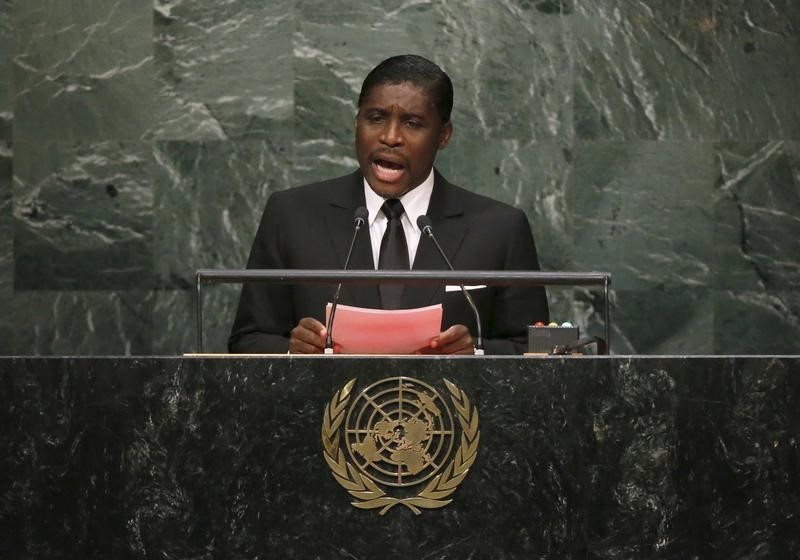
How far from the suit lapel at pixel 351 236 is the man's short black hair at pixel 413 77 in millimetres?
289

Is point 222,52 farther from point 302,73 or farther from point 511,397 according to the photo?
point 511,397

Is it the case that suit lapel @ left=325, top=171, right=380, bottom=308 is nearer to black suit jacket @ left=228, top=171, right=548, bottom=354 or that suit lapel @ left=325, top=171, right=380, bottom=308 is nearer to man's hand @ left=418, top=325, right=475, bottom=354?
black suit jacket @ left=228, top=171, right=548, bottom=354

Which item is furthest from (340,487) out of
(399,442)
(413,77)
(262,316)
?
(413,77)

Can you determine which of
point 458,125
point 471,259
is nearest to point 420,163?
point 471,259

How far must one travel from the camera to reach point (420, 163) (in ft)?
15.0

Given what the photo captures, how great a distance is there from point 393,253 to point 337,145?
174 centimetres

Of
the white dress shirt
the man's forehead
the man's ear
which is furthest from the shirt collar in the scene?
the man's forehead

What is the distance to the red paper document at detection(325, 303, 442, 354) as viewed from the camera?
3555 millimetres

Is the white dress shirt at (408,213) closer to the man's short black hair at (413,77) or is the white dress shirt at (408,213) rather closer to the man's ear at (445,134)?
the man's ear at (445,134)

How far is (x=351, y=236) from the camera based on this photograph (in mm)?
4527

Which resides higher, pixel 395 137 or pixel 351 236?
pixel 395 137

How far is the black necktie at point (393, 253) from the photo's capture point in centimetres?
443

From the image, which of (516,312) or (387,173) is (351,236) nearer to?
(387,173)

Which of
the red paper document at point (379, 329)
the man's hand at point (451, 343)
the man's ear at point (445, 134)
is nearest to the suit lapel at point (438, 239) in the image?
the man's ear at point (445, 134)
